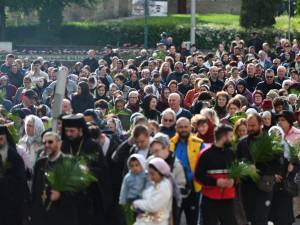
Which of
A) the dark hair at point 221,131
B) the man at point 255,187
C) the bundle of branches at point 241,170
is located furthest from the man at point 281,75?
the dark hair at point 221,131

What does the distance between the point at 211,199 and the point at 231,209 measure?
0.83ft

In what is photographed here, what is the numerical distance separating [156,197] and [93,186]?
4.60 ft

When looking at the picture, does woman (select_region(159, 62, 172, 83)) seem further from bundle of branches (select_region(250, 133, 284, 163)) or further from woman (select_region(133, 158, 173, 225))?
woman (select_region(133, 158, 173, 225))

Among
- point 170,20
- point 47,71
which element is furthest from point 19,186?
point 170,20

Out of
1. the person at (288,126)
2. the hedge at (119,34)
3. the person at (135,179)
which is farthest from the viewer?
the hedge at (119,34)

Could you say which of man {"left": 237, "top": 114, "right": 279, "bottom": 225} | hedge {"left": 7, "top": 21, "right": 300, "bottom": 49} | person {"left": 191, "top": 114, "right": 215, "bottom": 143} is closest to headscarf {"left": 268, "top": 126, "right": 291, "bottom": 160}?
man {"left": 237, "top": 114, "right": 279, "bottom": 225}

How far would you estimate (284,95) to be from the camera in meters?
21.4

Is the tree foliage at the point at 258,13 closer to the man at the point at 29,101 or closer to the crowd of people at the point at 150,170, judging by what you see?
the man at the point at 29,101

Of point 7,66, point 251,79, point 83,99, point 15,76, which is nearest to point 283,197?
point 83,99

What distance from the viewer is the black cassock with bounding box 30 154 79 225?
13.3 meters

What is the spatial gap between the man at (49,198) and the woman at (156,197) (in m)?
0.87

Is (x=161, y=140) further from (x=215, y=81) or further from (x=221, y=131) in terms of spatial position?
(x=215, y=81)

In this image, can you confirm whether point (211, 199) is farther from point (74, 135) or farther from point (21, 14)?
point (21, 14)

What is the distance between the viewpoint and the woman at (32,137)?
51.2 ft
